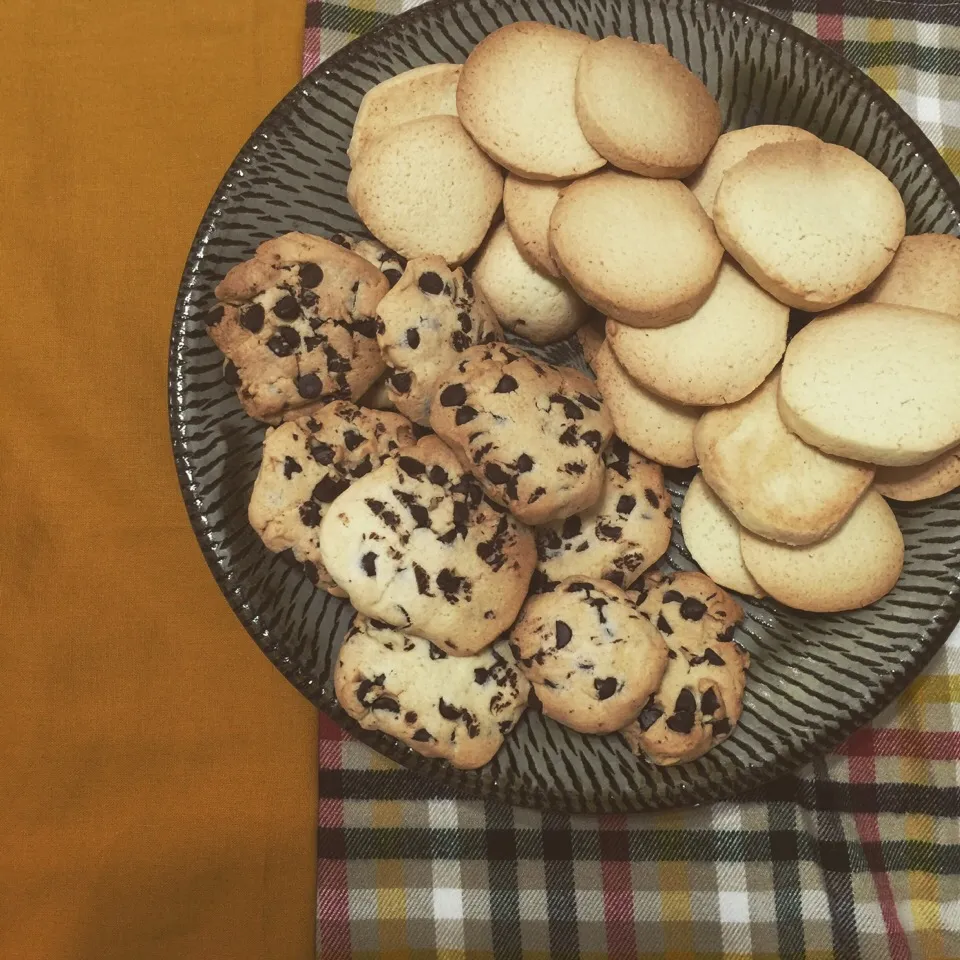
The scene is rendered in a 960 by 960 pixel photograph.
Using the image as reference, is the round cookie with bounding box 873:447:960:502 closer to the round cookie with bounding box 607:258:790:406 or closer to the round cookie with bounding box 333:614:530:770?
the round cookie with bounding box 607:258:790:406

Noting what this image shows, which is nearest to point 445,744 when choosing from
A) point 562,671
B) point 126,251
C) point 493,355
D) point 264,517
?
point 562,671

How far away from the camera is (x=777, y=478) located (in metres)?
0.91

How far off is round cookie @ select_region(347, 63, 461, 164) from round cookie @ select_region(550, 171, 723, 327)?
0.70 ft

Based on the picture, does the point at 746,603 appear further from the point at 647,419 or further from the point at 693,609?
the point at 647,419

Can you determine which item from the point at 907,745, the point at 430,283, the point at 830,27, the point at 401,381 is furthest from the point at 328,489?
the point at 830,27

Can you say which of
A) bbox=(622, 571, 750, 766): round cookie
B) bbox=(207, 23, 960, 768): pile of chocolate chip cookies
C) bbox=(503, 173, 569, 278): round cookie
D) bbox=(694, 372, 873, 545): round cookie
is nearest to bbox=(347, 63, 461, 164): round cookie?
bbox=(207, 23, 960, 768): pile of chocolate chip cookies

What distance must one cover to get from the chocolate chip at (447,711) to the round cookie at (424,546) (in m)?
0.07

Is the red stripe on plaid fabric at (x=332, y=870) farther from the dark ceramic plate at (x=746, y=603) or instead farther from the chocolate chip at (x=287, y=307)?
the chocolate chip at (x=287, y=307)

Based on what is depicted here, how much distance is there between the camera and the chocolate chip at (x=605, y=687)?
91 cm

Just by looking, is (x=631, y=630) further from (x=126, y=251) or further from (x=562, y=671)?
(x=126, y=251)

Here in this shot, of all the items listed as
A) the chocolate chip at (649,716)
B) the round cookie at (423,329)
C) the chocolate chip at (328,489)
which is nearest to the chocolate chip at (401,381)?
the round cookie at (423,329)

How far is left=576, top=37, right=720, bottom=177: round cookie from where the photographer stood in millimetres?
885

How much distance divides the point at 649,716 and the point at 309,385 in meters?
0.51

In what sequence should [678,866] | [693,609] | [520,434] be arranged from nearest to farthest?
1. [520,434]
2. [693,609]
3. [678,866]
